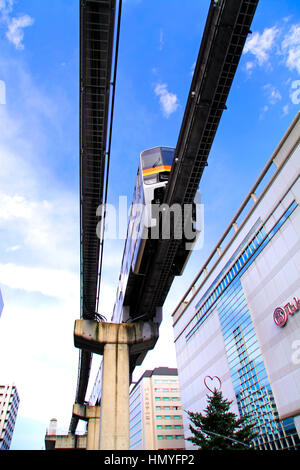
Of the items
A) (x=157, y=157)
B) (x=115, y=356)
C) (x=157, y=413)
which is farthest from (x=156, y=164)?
(x=157, y=413)

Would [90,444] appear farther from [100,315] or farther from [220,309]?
[100,315]

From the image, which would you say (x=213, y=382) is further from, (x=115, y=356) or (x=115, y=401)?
(x=115, y=401)

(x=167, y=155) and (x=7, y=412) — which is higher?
(x=7, y=412)

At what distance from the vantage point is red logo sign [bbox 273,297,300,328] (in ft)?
80.7

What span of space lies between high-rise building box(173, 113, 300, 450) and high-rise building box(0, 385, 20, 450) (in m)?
83.8

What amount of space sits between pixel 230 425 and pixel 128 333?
9945 millimetres

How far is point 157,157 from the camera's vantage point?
1259 centimetres

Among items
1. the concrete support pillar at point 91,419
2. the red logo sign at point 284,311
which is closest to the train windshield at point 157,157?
the red logo sign at point 284,311

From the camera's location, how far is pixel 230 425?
18609 mm

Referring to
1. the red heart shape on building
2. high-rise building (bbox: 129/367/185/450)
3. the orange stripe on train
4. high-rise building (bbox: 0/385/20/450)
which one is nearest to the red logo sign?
the red heart shape on building

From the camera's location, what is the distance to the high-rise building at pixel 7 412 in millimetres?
94812

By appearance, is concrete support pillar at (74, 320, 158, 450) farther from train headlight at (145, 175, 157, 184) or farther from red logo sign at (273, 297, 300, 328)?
red logo sign at (273, 297, 300, 328)

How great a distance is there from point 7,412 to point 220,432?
109m
